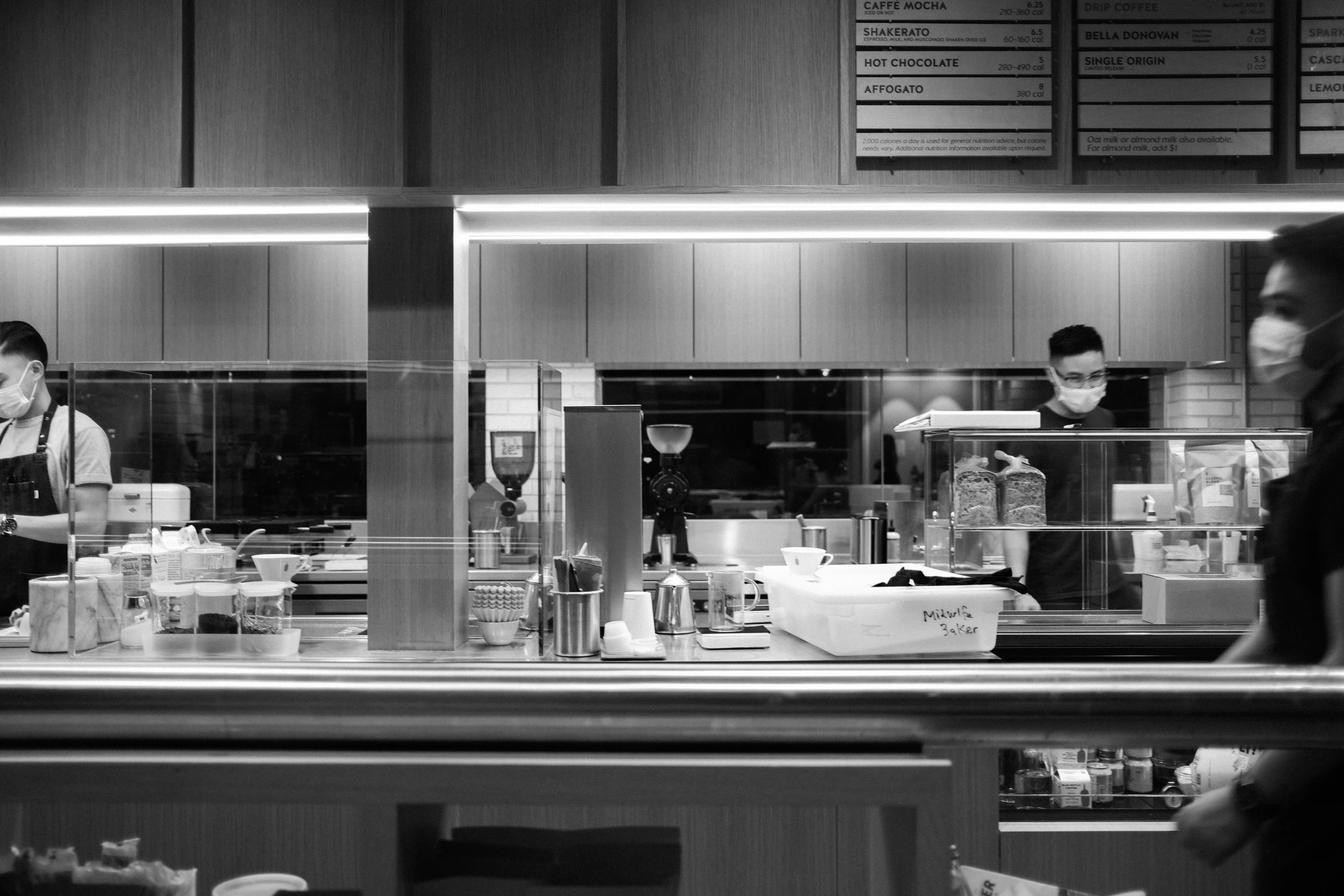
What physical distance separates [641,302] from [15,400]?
2455 mm

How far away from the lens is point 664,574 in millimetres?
4113

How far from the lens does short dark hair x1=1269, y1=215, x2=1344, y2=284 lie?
4.40ft

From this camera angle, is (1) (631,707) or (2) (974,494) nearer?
(1) (631,707)

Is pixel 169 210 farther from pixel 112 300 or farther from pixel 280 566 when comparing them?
pixel 112 300

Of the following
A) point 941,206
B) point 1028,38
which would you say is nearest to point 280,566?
point 941,206

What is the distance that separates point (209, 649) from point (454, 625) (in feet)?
1.75

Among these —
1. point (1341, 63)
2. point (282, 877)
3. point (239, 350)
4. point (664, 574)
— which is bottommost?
point (664, 574)

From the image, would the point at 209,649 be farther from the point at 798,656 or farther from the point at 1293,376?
the point at 1293,376

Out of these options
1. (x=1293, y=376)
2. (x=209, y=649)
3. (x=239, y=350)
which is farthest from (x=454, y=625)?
(x=239, y=350)

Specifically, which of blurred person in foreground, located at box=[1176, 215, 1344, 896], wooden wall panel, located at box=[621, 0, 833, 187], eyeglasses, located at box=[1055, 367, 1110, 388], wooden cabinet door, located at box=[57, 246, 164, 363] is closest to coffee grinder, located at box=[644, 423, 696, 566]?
wooden wall panel, located at box=[621, 0, 833, 187]

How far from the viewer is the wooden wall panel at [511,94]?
2572 millimetres

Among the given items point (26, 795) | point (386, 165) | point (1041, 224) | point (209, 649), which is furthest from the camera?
point (1041, 224)

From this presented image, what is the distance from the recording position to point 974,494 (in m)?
2.58

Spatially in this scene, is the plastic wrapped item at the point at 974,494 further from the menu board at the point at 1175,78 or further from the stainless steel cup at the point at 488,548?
the stainless steel cup at the point at 488,548
